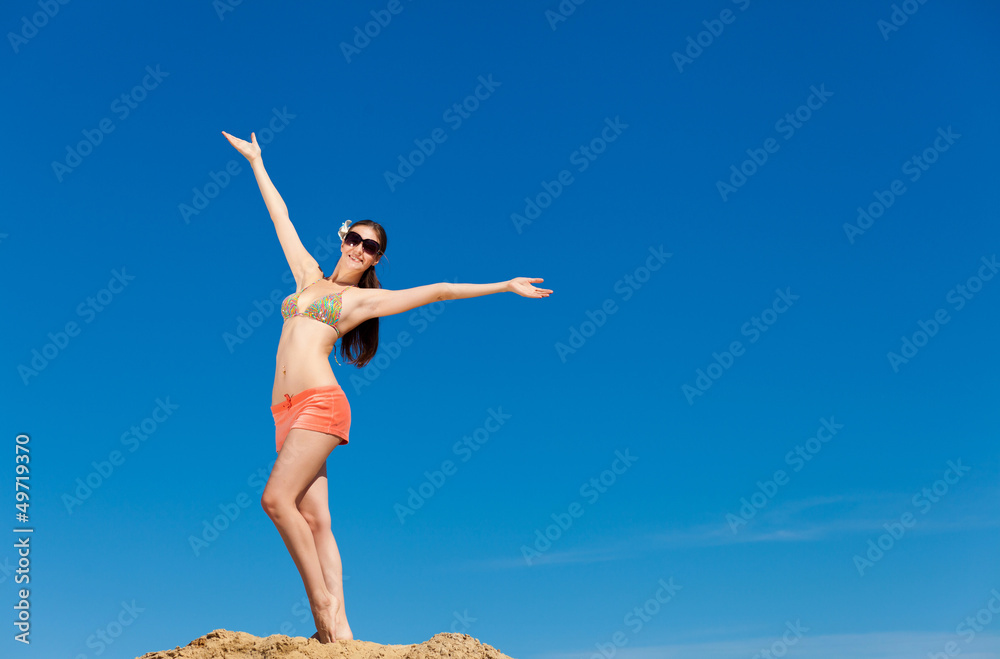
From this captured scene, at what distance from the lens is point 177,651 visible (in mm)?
7520

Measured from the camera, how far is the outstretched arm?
26.6 ft

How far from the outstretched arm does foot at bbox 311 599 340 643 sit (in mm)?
2668

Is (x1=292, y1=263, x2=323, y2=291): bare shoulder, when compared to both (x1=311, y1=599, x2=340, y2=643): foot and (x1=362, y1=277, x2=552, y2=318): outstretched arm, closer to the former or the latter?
(x1=362, y1=277, x2=552, y2=318): outstretched arm

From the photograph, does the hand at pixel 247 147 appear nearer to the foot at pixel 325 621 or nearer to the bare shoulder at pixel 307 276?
the bare shoulder at pixel 307 276

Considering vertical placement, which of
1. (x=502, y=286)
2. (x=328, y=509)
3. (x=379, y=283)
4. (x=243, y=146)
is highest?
(x=243, y=146)

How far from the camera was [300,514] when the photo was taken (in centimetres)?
752

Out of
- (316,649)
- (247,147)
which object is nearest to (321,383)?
(316,649)

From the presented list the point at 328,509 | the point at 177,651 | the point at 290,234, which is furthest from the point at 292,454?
the point at 290,234

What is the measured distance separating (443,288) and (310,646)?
3.32 metres

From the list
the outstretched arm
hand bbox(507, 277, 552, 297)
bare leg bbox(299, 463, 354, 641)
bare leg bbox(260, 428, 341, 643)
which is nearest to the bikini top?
the outstretched arm

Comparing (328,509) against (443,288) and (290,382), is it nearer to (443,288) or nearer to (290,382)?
(290,382)

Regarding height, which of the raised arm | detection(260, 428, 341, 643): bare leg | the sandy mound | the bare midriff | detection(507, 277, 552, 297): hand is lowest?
the sandy mound

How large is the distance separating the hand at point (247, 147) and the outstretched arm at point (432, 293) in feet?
8.15

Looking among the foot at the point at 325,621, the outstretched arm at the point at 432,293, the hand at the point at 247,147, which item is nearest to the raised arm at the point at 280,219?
the hand at the point at 247,147
